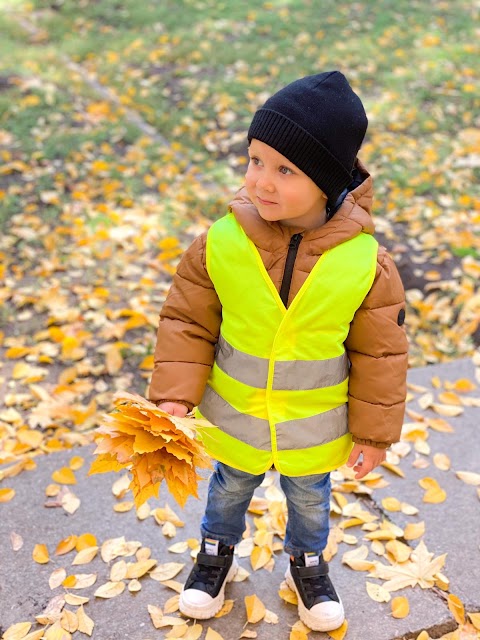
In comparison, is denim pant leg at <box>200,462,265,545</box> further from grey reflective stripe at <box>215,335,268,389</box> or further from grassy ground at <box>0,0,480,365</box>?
grassy ground at <box>0,0,480,365</box>

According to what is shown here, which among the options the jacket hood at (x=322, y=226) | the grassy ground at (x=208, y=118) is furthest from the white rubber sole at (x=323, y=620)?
the grassy ground at (x=208, y=118)

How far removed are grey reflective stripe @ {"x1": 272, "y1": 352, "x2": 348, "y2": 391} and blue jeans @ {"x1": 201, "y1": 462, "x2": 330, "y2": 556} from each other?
294 millimetres

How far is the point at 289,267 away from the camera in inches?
75.3

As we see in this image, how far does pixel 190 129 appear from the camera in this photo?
6.51 m

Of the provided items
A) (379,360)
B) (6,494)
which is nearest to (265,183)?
(379,360)

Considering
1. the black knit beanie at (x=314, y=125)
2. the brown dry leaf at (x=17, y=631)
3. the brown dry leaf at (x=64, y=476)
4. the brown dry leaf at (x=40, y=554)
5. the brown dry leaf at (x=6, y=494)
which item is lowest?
the brown dry leaf at (x=6, y=494)

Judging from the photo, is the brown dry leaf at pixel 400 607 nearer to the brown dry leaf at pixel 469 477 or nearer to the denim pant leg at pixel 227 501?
the denim pant leg at pixel 227 501

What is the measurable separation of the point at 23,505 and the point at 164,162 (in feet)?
12.4

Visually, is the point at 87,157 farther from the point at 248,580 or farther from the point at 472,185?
the point at 248,580

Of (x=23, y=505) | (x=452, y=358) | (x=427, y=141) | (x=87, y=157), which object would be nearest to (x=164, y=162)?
(x=87, y=157)

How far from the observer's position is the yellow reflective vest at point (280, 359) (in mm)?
1901

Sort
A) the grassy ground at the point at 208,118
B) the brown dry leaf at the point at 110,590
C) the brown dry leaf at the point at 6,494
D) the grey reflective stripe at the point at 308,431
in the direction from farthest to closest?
the grassy ground at the point at 208,118 < the brown dry leaf at the point at 6,494 < the brown dry leaf at the point at 110,590 < the grey reflective stripe at the point at 308,431

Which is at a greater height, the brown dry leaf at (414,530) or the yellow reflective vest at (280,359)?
the yellow reflective vest at (280,359)

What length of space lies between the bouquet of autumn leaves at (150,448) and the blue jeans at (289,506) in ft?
1.02
